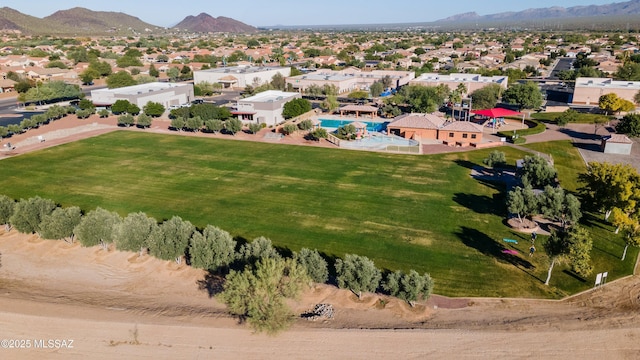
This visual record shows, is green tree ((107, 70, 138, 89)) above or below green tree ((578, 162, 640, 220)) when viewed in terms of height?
above

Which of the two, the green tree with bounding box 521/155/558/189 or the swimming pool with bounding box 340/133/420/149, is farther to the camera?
the swimming pool with bounding box 340/133/420/149

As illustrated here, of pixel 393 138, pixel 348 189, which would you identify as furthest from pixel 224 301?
pixel 393 138

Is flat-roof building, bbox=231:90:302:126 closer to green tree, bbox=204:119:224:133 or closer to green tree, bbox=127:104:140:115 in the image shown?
green tree, bbox=204:119:224:133

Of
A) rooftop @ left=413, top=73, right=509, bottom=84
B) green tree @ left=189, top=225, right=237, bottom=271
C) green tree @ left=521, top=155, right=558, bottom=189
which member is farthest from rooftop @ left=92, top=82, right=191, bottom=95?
green tree @ left=521, top=155, right=558, bottom=189

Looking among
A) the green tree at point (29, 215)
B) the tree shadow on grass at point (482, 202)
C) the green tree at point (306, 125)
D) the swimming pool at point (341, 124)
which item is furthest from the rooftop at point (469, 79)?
the green tree at point (29, 215)

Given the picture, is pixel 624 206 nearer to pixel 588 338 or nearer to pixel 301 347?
pixel 588 338

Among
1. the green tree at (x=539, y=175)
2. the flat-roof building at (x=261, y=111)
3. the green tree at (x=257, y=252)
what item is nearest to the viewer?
the green tree at (x=257, y=252)

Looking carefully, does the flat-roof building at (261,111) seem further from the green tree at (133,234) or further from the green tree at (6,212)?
the green tree at (133,234)

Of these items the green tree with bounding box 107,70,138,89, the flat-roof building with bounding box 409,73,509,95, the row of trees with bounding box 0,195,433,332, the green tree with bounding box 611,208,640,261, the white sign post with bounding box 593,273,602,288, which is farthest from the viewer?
the green tree with bounding box 107,70,138,89
